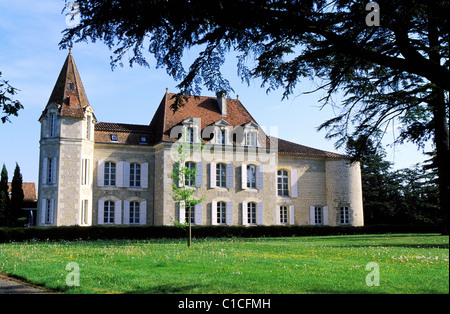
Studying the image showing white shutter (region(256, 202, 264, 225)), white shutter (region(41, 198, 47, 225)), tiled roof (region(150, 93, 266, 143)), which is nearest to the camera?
white shutter (region(41, 198, 47, 225))

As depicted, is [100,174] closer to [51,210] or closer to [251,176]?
[51,210]

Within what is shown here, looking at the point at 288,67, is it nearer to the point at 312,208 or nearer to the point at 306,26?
the point at 306,26

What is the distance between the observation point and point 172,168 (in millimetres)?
30688

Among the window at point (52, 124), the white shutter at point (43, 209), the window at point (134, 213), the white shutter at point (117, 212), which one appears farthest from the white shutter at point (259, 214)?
the window at point (52, 124)

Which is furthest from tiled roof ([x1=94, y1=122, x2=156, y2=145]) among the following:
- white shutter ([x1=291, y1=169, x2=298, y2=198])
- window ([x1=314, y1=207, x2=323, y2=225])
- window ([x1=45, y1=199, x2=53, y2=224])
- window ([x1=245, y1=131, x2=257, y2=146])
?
window ([x1=314, y1=207, x2=323, y2=225])

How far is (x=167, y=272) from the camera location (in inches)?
368

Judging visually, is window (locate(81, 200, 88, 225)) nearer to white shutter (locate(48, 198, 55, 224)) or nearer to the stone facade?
the stone facade

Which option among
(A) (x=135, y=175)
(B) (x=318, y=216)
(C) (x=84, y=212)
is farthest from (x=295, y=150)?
(C) (x=84, y=212)

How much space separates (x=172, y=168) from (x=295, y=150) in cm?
1071

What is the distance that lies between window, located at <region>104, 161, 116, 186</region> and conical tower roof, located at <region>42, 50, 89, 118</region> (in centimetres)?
412

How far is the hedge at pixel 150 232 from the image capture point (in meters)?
23.3

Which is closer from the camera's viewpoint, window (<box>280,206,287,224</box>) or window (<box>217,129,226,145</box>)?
window (<box>217,129,226,145</box>)

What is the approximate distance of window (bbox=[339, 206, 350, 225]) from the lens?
35.4 metres

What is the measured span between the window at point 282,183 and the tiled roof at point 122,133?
34.5 feet
